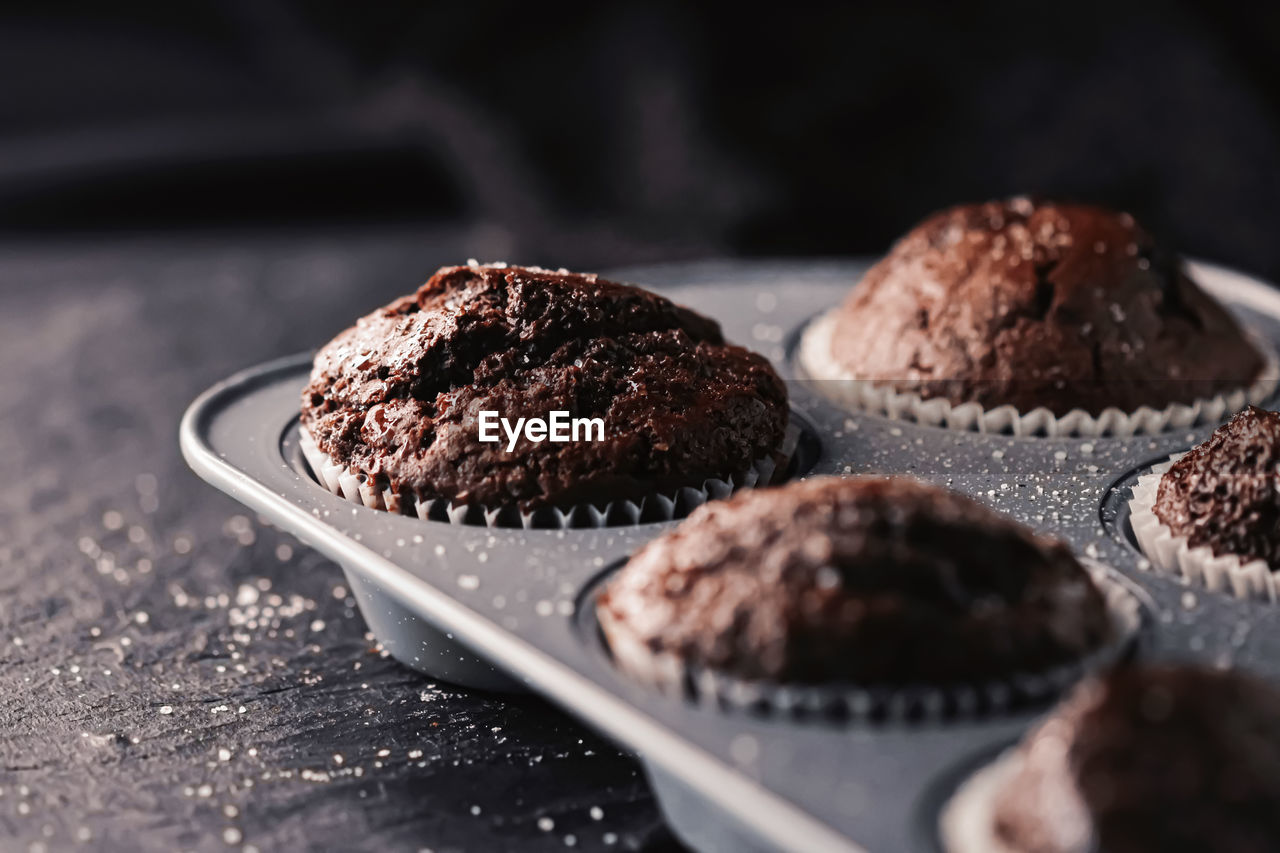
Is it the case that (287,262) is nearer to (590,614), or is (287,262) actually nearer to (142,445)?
(142,445)

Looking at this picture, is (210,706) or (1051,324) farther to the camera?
(1051,324)

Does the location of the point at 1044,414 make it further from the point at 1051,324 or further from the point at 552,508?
the point at 552,508

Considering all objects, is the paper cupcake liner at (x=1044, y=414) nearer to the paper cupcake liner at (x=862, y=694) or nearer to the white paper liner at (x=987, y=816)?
the paper cupcake liner at (x=862, y=694)

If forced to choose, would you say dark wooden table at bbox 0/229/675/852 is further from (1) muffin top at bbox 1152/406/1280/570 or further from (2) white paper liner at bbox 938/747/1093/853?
(1) muffin top at bbox 1152/406/1280/570

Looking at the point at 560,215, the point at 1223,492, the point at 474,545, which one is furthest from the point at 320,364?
the point at 560,215

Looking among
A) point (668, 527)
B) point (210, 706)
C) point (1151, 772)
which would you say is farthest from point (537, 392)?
point (1151, 772)

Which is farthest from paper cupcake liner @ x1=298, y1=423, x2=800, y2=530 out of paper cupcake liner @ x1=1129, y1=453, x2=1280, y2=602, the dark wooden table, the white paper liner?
the white paper liner
